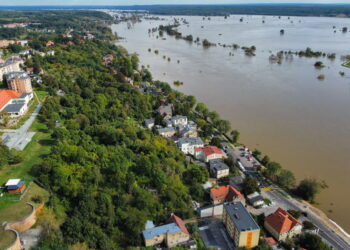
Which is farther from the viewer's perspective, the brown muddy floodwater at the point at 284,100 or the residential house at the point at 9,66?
the residential house at the point at 9,66

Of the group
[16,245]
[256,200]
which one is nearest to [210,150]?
[256,200]

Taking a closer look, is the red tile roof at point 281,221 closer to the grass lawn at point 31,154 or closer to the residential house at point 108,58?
the grass lawn at point 31,154

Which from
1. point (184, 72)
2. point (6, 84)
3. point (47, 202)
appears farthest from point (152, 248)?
point (184, 72)

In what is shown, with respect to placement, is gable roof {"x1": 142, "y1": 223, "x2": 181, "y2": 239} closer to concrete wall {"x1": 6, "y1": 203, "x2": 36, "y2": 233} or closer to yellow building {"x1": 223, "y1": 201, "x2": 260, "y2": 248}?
yellow building {"x1": 223, "y1": 201, "x2": 260, "y2": 248}

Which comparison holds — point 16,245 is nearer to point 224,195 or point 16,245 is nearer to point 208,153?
point 224,195

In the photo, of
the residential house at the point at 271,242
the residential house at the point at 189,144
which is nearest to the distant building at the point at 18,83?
the residential house at the point at 189,144
